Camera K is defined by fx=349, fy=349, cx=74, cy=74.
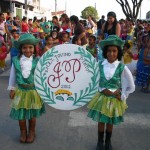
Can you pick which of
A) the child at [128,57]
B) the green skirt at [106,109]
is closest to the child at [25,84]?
the green skirt at [106,109]

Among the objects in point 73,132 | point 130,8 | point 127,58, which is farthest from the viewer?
point 130,8

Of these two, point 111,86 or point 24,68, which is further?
point 24,68

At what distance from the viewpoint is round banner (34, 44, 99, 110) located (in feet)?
12.2

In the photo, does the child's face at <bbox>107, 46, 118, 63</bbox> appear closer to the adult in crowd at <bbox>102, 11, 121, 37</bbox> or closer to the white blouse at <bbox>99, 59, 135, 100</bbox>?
the white blouse at <bbox>99, 59, 135, 100</bbox>

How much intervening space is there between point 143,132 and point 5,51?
19.5 ft

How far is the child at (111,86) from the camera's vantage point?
3736 mm

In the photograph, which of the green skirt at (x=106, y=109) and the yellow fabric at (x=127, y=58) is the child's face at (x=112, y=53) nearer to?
the green skirt at (x=106, y=109)

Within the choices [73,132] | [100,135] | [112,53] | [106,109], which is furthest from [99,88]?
[73,132]

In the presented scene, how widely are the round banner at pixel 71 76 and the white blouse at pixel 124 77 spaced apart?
0.11 metres

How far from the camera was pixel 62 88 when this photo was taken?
12.3 ft

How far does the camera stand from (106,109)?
12.2ft

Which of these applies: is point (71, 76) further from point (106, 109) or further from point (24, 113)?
point (24, 113)

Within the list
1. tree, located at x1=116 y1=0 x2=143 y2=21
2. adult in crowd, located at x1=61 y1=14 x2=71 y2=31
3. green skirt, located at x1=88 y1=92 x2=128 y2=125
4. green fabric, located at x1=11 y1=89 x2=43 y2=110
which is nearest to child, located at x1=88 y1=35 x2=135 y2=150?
green skirt, located at x1=88 y1=92 x2=128 y2=125

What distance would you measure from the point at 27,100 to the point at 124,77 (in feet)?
3.74
